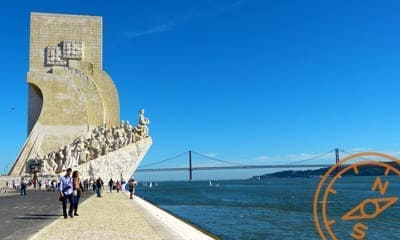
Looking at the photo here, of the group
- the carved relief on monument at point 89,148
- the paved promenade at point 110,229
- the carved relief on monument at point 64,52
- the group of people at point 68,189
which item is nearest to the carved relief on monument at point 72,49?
the carved relief on monument at point 64,52

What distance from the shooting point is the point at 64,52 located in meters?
30.8

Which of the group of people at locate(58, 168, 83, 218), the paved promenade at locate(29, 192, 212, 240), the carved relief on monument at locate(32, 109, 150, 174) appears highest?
the carved relief on monument at locate(32, 109, 150, 174)

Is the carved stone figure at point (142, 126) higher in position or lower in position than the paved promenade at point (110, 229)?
higher

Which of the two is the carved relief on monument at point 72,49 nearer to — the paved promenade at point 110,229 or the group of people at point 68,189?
the group of people at point 68,189

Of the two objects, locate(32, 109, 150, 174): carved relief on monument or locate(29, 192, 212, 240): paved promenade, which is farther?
locate(32, 109, 150, 174): carved relief on monument

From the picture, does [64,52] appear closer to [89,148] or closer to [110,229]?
[89,148]

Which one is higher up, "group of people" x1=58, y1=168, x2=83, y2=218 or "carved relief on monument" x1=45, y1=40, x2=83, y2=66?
"carved relief on monument" x1=45, y1=40, x2=83, y2=66

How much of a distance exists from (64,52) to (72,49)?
49 cm

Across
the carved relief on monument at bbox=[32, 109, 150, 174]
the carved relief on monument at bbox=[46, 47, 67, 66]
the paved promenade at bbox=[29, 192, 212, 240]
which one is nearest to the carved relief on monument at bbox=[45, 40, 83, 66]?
the carved relief on monument at bbox=[46, 47, 67, 66]

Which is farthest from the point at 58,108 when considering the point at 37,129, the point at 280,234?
the point at 280,234

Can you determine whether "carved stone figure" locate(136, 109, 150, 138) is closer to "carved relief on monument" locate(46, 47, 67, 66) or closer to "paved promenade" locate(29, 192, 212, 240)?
"carved relief on monument" locate(46, 47, 67, 66)

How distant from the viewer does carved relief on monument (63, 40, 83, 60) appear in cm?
3080

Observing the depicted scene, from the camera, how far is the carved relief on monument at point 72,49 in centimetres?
3080

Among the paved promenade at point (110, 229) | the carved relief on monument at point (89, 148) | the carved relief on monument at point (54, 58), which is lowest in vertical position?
the paved promenade at point (110, 229)
